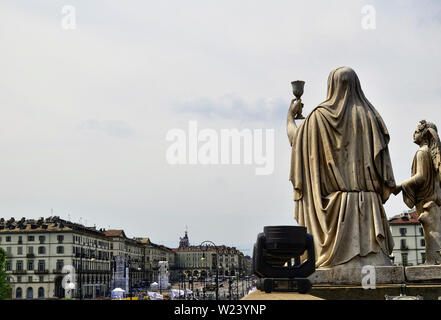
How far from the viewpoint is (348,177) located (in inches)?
488

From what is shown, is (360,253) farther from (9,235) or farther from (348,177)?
(9,235)

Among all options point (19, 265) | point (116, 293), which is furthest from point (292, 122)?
point (19, 265)

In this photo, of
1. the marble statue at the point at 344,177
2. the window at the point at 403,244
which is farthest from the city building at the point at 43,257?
the marble statue at the point at 344,177

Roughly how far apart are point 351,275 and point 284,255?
4.18 m

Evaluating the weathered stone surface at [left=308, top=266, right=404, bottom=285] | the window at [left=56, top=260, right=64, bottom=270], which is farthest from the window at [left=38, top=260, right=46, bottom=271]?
the weathered stone surface at [left=308, top=266, right=404, bottom=285]

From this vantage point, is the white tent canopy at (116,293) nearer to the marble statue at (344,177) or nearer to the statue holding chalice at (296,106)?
the statue holding chalice at (296,106)

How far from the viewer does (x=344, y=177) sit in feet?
40.7

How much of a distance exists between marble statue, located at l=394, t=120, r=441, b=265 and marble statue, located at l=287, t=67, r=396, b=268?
74 cm

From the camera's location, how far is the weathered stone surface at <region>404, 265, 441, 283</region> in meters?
11.7

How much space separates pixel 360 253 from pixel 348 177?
1.52 metres

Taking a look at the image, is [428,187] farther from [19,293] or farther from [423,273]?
[19,293]
